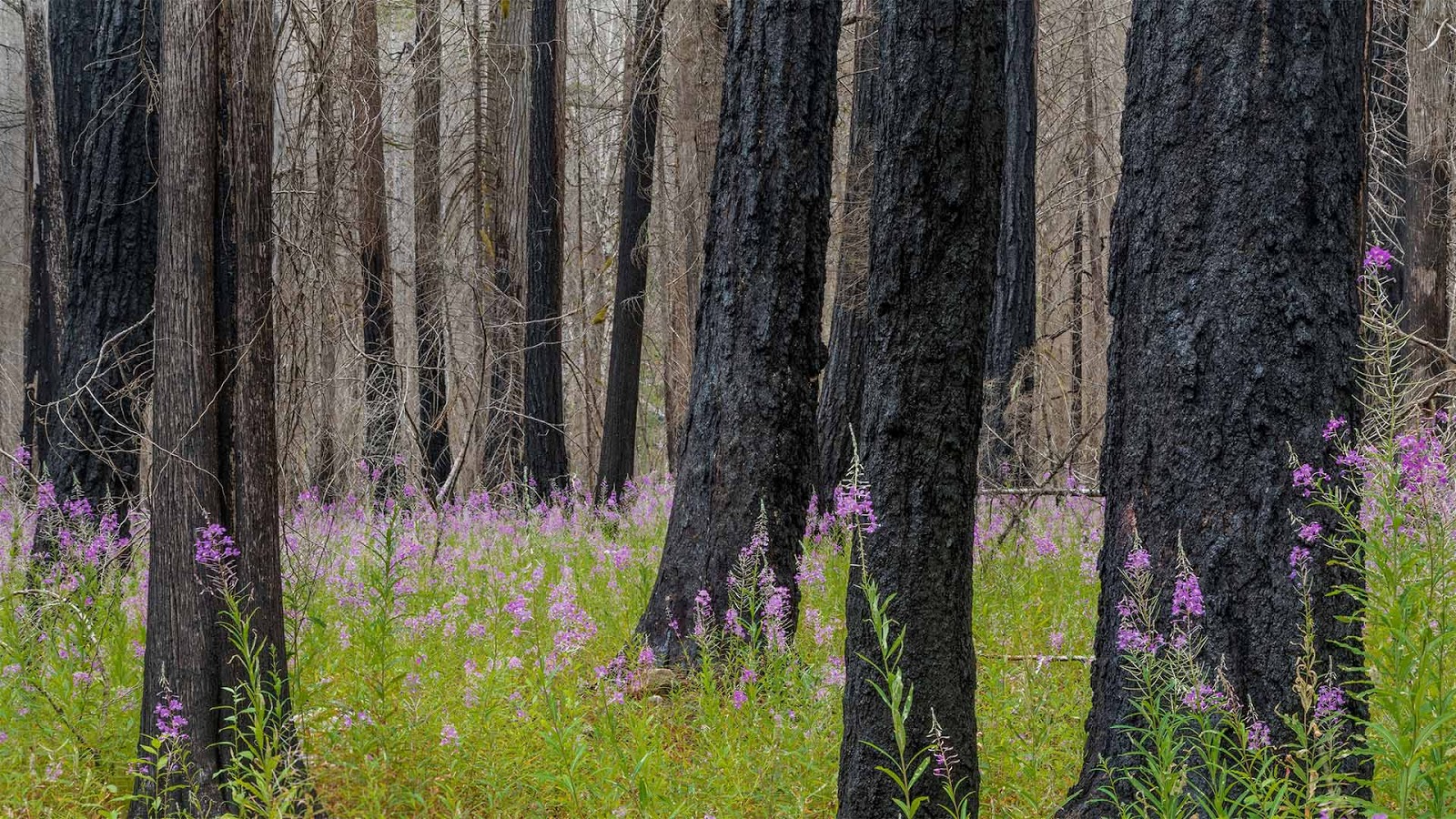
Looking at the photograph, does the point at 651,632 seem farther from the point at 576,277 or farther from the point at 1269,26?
the point at 576,277

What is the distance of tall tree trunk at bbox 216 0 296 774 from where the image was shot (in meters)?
3.87

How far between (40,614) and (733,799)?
338 cm

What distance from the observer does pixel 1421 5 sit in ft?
36.0

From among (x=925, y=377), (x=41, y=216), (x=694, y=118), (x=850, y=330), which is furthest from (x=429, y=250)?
(x=925, y=377)

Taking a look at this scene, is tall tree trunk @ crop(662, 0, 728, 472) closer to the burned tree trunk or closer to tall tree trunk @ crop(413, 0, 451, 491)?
tall tree trunk @ crop(413, 0, 451, 491)

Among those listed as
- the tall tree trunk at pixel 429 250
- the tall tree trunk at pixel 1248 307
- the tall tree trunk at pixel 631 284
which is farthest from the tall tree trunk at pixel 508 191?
the tall tree trunk at pixel 1248 307

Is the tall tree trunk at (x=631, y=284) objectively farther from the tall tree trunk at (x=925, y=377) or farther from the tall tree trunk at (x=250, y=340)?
the tall tree trunk at (x=925, y=377)

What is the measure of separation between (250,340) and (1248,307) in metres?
3.37

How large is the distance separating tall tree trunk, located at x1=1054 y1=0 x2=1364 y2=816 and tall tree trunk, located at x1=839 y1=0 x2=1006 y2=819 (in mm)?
533

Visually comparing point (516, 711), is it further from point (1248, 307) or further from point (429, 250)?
point (429, 250)

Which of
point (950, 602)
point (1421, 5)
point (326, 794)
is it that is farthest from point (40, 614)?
point (1421, 5)

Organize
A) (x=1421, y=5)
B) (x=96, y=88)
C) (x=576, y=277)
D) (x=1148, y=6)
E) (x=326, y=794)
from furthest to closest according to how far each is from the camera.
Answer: (x=576, y=277) < (x=1421, y=5) < (x=96, y=88) < (x=326, y=794) < (x=1148, y=6)

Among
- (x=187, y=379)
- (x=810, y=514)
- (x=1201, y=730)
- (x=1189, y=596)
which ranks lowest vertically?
(x=810, y=514)

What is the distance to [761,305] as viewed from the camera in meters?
5.44
